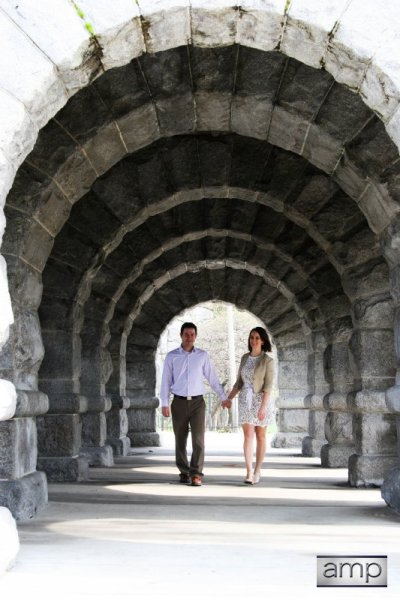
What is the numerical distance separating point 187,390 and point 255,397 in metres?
0.62

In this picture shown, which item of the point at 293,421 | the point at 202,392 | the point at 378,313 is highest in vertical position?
the point at 378,313

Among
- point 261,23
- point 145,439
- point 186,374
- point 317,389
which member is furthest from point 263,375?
point 145,439

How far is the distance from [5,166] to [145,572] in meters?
1.85

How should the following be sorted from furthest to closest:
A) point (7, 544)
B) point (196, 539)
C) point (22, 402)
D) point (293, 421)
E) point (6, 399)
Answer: point (293, 421)
point (22, 402)
point (196, 539)
point (6, 399)
point (7, 544)

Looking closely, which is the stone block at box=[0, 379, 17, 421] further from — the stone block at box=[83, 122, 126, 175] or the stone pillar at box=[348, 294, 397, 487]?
the stone pillar at box=[348, 294, 397, 487]

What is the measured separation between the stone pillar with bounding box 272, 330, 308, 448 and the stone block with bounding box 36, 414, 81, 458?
7055mm

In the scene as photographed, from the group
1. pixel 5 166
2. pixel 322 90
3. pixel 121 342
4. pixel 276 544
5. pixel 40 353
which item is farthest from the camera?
pixel 121 342

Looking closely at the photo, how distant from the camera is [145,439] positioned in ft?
48.6

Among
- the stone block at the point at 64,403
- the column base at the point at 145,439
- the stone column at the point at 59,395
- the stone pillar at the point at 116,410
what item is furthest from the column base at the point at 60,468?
the column base at the point at 145,439

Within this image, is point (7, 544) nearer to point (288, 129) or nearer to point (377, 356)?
point (288, 129)

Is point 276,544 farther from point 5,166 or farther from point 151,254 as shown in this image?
point 151,254

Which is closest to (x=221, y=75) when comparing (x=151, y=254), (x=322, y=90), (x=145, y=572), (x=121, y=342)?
(x=322, y=90)

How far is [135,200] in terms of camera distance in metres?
8.14

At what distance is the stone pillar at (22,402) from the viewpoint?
549cm
